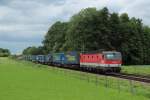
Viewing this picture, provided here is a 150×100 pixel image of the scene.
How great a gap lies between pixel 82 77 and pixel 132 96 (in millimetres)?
18773

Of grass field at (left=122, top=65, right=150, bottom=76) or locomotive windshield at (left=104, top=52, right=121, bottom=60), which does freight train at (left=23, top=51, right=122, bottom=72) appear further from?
grass field at (left=122, top=65, right=150, bottom=76)

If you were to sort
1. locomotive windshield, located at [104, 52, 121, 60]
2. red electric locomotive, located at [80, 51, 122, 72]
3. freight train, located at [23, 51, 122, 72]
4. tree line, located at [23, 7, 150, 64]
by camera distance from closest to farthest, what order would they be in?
red electric locomotive, located at [80, 51, 122, 72]
freight train, located at [23, 51, 122, 72]
locomotive windshield, located at [104, 52, 121, 60]
tree line, located at [23, 7, 150, 64]

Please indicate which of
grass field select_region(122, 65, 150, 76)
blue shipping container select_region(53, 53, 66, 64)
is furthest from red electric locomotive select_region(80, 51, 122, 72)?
blue shipping container select_region(53, 53, 66, 64)

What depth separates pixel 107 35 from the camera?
125188mm

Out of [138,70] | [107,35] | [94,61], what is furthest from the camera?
[107,35]

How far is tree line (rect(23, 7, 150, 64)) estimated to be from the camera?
124 metres

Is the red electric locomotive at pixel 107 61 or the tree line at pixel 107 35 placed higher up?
the tree line at pixel 107 35

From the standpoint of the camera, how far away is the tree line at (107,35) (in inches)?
4879

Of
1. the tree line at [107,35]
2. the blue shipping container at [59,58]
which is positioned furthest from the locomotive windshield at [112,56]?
the tree line at [107,35]

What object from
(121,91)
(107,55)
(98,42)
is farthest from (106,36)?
(121,91)

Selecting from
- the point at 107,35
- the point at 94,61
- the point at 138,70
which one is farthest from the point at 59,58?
the point at 107,35

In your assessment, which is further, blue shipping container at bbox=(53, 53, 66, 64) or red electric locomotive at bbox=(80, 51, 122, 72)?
blue shipping container at bbox=(53, 53, 66, 64)

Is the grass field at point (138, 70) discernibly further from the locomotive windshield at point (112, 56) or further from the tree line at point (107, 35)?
the tree line at point (107, 35)

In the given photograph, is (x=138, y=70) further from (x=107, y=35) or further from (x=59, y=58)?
(x=107, y=35)
